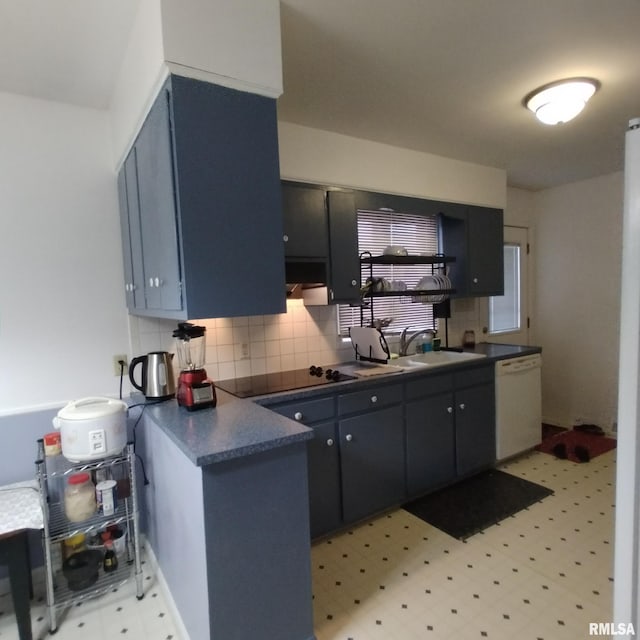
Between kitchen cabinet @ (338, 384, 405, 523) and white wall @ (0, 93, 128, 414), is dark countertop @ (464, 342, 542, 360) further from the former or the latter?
white wall @ (0, 93, 128, 414)

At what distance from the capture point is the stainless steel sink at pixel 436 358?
302 centimetres

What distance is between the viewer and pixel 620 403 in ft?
3.30

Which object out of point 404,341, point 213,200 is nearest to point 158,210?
point 213,200

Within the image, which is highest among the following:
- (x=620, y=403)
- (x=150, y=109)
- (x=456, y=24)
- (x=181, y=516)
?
(x=456, y=24)

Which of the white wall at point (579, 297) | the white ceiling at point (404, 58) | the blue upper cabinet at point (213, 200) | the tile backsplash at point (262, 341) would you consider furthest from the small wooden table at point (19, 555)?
the white wall at point (579, 297)

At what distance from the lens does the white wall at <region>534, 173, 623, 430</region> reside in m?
3.90

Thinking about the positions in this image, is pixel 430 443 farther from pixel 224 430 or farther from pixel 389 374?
pixel 224 430

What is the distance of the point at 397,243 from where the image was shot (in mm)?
3318

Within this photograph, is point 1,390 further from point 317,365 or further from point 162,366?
point 317,365

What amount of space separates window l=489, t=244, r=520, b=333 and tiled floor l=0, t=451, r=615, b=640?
2.06 m

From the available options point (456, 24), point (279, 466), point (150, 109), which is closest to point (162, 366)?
point (279, 466)

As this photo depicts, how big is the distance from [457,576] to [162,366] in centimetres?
181

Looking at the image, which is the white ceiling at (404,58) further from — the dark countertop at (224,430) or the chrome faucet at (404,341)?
the dark countertop at (224,430)

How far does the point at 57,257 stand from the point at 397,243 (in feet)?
7.76
